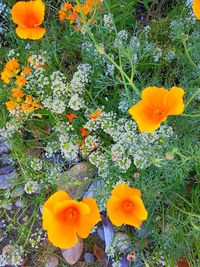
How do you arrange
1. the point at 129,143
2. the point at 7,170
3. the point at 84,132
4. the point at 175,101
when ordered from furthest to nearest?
the point at 7,170
the point at 84,132
the point at 129,143
the point at 175,101

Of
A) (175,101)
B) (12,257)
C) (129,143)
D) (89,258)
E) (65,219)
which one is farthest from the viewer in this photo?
(89,258)

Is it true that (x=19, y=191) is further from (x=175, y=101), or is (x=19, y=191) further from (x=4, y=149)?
(x=175, y=101)

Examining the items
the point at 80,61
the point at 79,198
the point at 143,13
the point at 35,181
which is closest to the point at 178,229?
the point at 79,198

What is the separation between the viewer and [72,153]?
205 centimetres

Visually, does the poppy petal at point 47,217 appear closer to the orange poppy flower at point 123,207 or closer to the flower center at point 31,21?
the orange poppy flower at point 123,207

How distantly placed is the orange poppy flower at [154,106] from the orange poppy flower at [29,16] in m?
0.52

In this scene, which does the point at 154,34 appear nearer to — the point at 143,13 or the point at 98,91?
the point at 143,13

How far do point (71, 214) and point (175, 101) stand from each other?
0.52 m

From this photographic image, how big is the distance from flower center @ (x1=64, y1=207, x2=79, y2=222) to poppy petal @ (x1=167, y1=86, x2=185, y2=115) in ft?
1.55

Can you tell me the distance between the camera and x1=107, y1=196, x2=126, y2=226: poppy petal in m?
1.68

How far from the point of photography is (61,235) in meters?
1.65

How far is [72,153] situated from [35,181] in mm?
293

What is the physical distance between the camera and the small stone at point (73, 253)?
2340 millimetres

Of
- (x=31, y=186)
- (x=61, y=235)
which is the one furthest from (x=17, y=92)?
(x=61, y=235)
